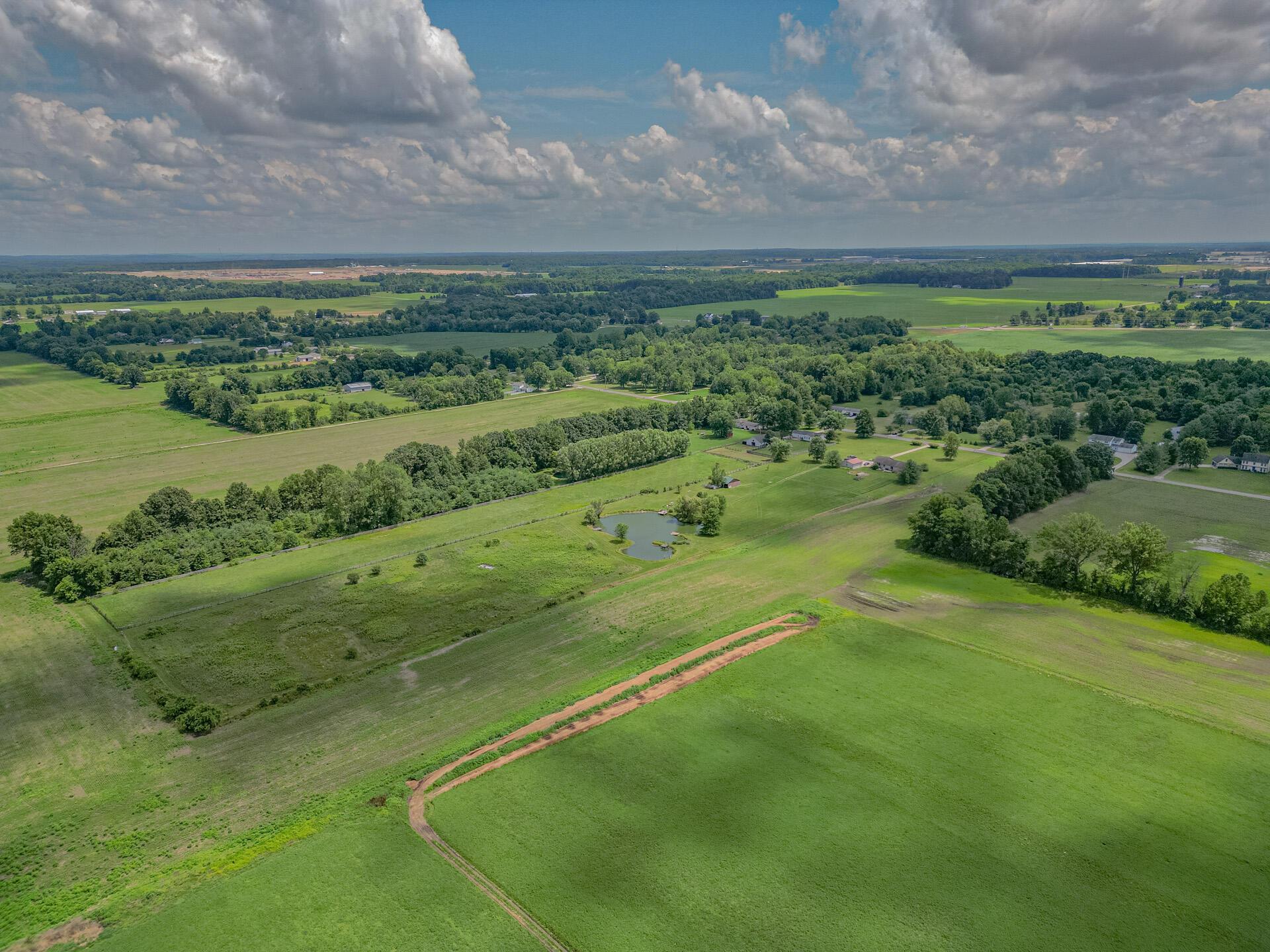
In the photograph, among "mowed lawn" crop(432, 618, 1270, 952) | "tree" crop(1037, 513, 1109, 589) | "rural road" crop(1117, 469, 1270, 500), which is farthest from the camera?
"rural road" crop(1117, 469, 1270, 500)

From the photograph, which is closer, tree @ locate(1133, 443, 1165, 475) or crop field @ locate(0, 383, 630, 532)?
crop field @ locate(0, 383, 630, 532)

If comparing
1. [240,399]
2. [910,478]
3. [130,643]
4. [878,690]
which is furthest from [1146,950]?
[240,399]

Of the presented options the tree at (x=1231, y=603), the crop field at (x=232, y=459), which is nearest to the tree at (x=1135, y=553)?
the tree at (x=1231, y=603)

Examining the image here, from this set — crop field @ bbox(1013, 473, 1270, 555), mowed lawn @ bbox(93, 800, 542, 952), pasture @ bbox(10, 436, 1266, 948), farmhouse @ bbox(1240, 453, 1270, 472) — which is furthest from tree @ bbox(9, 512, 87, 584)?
farmhouse @ bbox(1240, 453, 1270, 472)

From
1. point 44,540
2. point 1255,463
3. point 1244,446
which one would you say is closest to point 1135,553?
point 1255,463

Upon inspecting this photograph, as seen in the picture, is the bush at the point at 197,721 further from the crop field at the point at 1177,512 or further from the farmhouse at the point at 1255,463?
the farmhouse at the point at 1255,463

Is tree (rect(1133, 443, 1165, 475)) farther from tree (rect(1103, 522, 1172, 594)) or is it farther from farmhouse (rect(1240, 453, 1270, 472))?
tree (rect(1103, 522, 1172, 594))

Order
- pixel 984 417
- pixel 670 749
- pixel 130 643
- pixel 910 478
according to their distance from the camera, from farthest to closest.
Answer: pixel 984 417, pixel 910 478, pixel 130 643, pixel 670 749

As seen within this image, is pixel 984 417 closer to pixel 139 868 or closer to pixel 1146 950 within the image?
pixel 1146 950
